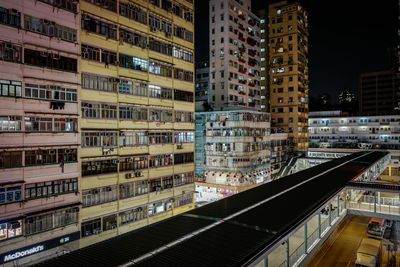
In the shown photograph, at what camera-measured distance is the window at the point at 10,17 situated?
23.2m

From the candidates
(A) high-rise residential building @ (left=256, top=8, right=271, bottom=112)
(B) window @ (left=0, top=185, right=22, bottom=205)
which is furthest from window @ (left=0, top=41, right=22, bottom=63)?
(A) high-rise residential building @ (left=256, top=8, right=271, bottom=112)

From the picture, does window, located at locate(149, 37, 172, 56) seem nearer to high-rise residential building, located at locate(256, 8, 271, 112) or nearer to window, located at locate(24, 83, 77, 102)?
window, located at locate(24, 83, 77, 102)

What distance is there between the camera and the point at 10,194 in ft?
76.8

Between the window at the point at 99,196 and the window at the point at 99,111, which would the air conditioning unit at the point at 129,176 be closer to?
the window at the point at 99,196

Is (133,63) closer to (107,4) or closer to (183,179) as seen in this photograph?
(107,4)

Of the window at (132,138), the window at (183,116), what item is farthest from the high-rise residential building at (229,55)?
the window at (132,138)

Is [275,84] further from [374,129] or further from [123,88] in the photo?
[123,88]

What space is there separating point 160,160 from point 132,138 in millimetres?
4865

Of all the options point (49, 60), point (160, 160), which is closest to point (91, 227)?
point (160, 160)

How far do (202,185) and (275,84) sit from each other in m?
37.1

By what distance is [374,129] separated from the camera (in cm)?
8662

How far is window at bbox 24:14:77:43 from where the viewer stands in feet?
81.5

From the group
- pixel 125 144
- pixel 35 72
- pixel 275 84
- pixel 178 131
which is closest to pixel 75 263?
pixel 35 72

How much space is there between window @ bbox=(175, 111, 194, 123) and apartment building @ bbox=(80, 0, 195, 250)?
12 centimetres
